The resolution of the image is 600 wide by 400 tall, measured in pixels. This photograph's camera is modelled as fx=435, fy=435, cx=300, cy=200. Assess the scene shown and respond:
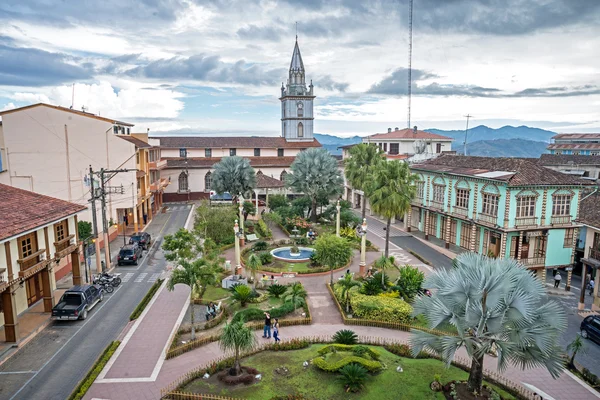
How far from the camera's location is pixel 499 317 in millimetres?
13062

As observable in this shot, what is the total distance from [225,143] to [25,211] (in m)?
47.5

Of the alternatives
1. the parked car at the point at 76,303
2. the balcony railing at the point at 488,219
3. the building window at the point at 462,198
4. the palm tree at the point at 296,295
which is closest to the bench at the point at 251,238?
the palm tree at the point at 296,295

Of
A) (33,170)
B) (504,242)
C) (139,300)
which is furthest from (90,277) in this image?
(504,242)

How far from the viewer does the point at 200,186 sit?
2554 inches

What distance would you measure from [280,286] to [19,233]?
1368cm

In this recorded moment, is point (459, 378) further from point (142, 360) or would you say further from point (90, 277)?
point (90, 277)

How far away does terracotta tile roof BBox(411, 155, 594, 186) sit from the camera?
3316cm

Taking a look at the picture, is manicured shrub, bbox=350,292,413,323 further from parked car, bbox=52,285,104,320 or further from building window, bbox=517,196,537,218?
building window, bbox=517,196,537,218

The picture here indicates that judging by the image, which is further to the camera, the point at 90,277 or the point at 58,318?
the point at 90,277

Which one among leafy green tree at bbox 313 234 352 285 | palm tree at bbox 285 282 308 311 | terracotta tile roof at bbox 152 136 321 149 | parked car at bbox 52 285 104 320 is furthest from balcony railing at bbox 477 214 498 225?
terracotta tile roof at bbox 152 136 321 149

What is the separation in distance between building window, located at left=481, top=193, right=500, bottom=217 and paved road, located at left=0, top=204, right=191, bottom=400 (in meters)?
26.1

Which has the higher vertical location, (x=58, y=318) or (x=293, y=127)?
(x=293, y=127)

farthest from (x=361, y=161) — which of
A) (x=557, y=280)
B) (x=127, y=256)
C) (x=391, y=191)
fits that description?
(x=127, y=256)

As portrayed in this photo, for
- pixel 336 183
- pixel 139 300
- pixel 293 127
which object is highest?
pixel 293 127
